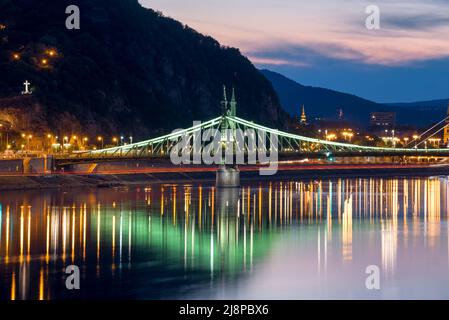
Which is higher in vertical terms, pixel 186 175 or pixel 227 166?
pixel 227 166

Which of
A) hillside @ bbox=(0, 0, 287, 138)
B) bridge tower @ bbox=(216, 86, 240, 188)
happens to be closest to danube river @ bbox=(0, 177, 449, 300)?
bridge tower @ bbox=(216, 86, 240, 188)

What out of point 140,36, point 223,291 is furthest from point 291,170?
point 223,291

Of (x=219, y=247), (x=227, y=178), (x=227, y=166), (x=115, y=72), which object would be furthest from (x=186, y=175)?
(x=219, y=247)

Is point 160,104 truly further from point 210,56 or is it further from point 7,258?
point 7,258

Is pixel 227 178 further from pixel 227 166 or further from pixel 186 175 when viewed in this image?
pixel 186 175

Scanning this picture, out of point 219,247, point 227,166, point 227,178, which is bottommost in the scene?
point 219,247

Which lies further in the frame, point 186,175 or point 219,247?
point 186,175
